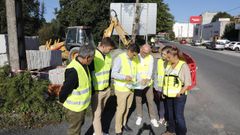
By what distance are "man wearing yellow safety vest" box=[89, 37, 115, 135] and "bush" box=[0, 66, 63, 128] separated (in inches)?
56.4

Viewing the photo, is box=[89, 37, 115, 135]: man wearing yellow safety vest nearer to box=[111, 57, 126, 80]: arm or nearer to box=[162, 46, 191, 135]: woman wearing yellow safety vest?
box=[111, 57, 126, 80]: arm

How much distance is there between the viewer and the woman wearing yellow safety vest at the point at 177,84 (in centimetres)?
482

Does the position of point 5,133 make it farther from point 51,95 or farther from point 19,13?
point 19,13

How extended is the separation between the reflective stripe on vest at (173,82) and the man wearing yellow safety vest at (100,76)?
103cm

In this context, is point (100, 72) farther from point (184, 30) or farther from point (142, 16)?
point (184, 30)

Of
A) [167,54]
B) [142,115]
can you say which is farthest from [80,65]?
[142,115]

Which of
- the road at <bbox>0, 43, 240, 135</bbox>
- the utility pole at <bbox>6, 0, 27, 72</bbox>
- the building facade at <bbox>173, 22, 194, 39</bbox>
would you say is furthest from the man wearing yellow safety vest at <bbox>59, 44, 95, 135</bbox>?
the building facade at <bbox>173, 22, 194, 39</bbox>

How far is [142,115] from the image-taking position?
21.8 ft

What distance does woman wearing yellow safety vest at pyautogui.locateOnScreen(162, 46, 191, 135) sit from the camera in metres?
4.82

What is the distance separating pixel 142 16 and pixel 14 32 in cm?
1686

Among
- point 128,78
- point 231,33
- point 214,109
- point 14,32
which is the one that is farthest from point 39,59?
point 231,33

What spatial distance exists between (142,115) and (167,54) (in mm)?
2248

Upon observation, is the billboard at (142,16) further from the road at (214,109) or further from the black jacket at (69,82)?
the black jacket at (69,82)

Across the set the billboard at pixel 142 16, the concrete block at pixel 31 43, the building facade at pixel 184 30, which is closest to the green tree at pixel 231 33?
the billboard at pixel 142 16
